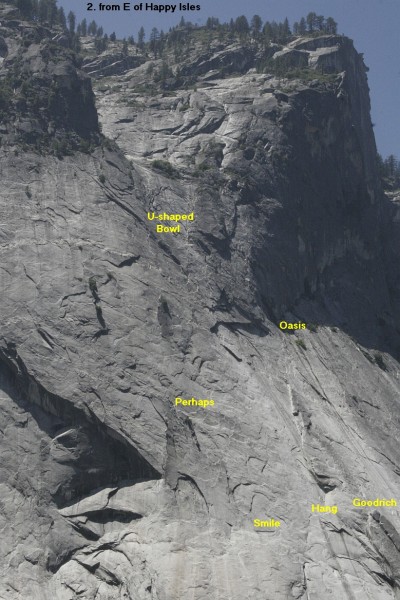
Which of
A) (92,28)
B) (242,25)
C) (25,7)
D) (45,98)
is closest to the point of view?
(45,98)

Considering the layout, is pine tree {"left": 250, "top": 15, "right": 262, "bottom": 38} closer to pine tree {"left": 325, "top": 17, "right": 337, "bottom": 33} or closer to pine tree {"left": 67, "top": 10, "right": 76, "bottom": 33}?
pine tree {"left": 325, "top": 17, "right": 337, "bottom": 33}

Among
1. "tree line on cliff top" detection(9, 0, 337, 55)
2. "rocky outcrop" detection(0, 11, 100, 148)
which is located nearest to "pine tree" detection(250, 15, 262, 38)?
"tree line on cliff top" detection(9, 0, 337, 55)

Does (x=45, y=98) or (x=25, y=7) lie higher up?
(x=25, y=7)

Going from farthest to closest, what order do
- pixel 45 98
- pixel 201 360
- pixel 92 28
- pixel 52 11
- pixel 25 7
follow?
pixel 92 28 < pixel 52 11 < pixel 25 7 < pixel 45 98 < pixel 201 360

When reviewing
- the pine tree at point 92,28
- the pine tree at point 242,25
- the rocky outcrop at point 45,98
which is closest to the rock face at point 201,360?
the rocky outcrop at point 45,98

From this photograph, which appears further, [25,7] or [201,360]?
[25,7]

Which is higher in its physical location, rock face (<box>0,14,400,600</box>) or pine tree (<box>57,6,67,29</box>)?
pine tree (<box>57,6,67,29</box>)

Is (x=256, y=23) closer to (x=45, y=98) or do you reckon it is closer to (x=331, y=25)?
(x=331, y=25)

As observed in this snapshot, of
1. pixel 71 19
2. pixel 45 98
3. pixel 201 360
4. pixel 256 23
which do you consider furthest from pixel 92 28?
pixel 201 360
